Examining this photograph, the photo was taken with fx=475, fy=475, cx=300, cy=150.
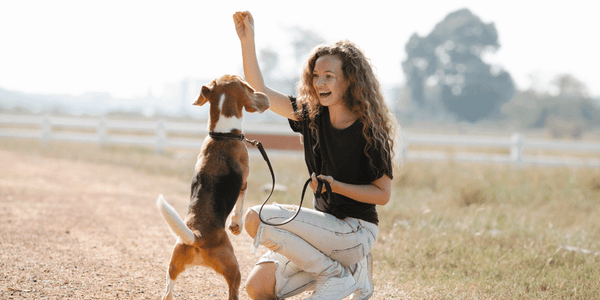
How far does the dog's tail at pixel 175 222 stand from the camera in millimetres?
2268

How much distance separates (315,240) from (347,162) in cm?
52

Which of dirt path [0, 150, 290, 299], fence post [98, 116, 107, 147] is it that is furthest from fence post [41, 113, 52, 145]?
dirt path [0, 150, 290, 299]

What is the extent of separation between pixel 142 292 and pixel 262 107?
1617mm

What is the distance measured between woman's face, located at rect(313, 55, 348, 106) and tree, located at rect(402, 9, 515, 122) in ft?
195

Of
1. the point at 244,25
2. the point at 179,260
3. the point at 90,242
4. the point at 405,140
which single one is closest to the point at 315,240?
the point at 179,260

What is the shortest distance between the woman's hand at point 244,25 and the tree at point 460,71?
5952 centimetres

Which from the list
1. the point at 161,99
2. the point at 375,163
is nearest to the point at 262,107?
the point at 375,163

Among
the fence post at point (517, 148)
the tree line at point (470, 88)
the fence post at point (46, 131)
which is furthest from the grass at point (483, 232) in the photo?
the tree line at point (470, 88)

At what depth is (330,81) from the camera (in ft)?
9.80

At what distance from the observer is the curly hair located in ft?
9.66

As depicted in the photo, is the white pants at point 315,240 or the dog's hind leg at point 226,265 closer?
the dog's hind leg at point 226,265

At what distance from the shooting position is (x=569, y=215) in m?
6.87

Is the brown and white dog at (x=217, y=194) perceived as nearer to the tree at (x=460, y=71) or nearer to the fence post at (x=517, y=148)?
the fence post at (x=517, y=148)

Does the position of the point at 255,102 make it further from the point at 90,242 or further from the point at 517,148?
the point at 517,148
